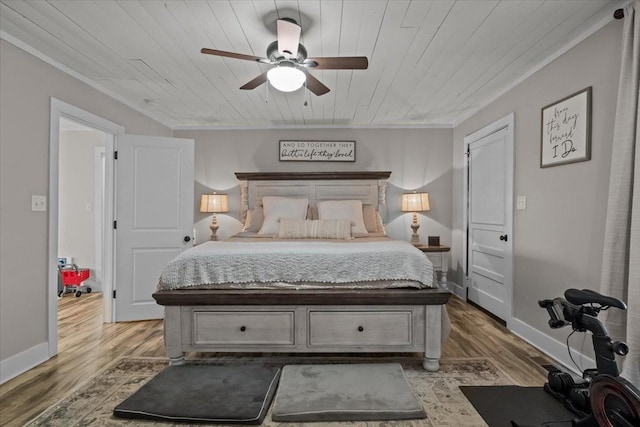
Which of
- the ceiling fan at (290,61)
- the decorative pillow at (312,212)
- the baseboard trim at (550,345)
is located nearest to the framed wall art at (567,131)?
the baseboard trim at (550,345)

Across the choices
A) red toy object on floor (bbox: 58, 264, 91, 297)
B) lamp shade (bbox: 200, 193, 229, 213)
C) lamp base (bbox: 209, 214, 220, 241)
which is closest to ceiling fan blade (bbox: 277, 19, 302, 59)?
lamp shade (bbox: 200, 193, 229, 213)

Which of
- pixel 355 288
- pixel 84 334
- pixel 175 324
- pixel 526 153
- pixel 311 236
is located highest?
pixel 526 153

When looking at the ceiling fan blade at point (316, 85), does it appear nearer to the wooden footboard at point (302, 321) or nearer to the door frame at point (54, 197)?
the wooden footboard at point (302, 321)

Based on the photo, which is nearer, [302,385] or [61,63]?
[302,385]

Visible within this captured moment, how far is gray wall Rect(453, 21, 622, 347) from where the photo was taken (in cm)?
220

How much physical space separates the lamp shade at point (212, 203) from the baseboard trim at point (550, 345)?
3.76m

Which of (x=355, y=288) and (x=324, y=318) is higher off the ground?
(x=355, y=288)

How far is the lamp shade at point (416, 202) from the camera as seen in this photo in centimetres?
451

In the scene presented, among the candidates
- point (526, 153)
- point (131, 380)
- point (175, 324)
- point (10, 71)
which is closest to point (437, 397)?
point (175, 324)

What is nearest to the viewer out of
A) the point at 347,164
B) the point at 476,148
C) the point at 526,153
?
the point at 526,153

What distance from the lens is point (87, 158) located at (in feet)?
16.2

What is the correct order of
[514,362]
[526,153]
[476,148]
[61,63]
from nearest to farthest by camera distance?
[514,362] < [61,63] < [526,153] < [476,148]

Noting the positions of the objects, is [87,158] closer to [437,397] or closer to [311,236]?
[311,236]

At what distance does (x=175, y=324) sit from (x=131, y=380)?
0.45 metres
